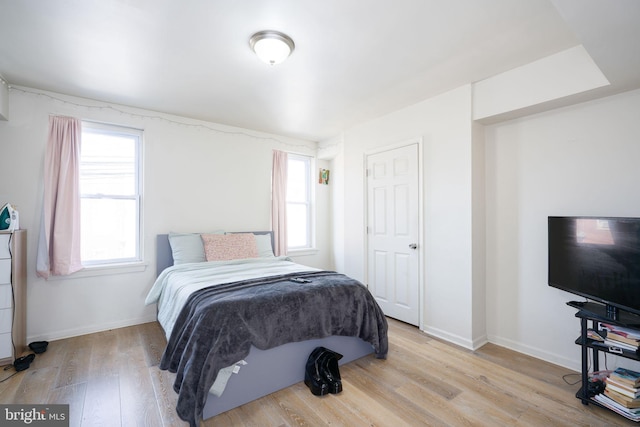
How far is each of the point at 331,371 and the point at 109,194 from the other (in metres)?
3.08

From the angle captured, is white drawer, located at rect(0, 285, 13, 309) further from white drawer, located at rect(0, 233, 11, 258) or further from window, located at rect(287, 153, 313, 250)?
window, located at rect(287, 153, 313, 250)

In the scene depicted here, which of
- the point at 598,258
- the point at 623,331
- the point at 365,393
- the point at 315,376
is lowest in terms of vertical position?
the point at 365,393

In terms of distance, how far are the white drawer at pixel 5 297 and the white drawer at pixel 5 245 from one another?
10.3 inches

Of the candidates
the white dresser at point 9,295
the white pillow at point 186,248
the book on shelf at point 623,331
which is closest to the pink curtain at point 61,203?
the white dresser at point 9,295

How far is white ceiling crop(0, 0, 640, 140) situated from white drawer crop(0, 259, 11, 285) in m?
1.64

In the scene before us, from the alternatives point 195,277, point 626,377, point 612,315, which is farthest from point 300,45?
point 626,377

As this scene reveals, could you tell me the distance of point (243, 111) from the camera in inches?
139

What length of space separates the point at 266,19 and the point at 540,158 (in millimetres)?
2561

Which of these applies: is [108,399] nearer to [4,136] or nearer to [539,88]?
[4,136]

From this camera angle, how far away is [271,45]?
2076 millimetres

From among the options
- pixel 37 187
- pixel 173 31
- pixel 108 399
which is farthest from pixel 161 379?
pixel 173 31

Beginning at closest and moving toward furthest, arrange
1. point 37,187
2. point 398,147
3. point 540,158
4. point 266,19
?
point 266,19, point 540,158, point 37,187, point 398,147

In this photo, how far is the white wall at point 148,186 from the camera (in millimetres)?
2859

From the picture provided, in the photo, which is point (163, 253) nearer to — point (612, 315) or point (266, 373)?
point (266, 373)
